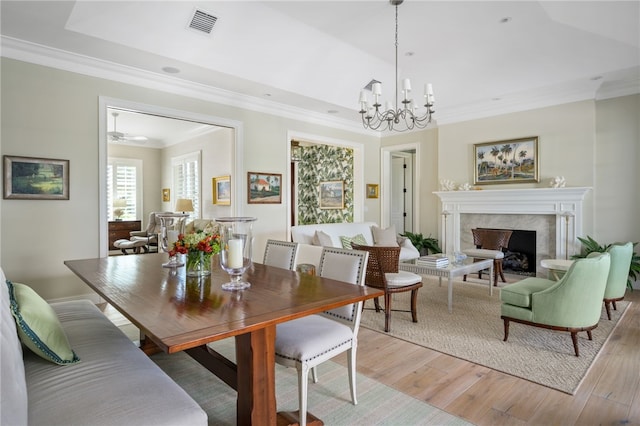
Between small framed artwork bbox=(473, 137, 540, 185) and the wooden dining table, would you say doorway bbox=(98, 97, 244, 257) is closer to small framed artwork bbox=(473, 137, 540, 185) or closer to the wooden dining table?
the wooden dining table

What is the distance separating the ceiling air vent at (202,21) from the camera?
11.8ft

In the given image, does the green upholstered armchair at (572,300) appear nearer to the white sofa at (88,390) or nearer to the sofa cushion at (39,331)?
the white sofa at (88,390)

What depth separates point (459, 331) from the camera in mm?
3391

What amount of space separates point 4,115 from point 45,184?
2.42 feet

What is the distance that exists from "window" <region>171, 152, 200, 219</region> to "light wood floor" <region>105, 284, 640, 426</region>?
5666 millimetres

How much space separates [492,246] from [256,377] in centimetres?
495

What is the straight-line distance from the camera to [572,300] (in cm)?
275

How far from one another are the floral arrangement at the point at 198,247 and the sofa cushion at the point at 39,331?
72cm

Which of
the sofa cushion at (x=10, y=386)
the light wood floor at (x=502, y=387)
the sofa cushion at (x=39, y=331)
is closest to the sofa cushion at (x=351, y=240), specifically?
the light wood floor at (x=502, y=387)

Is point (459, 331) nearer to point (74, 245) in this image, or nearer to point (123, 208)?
point (74, 245)

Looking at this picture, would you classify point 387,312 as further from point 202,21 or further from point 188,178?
point 188,178

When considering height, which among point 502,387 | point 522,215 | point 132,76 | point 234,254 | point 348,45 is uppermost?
point 348,45

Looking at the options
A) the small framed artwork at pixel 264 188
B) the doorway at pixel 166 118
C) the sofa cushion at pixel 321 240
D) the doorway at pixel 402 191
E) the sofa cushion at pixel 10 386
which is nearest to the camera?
the sofa cushion at pixel 10 386

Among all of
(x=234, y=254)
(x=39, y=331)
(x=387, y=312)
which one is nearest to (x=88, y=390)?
(x=39, y=331)
